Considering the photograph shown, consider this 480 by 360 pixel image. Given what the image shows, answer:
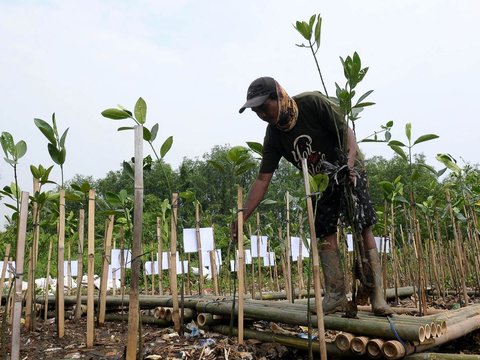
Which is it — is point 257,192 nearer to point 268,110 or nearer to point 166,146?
point 268,110

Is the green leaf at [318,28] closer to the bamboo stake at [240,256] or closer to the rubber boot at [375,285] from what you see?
the bamboo stake at [240,256]

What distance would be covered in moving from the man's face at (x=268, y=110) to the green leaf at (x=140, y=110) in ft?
2.46

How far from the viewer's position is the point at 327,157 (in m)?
3.13

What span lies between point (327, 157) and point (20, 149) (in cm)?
199

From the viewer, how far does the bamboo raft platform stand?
2528 mm

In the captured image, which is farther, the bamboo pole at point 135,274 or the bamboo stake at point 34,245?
the bamboo stake at point 34,245

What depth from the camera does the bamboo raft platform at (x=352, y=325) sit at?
253 centimetres

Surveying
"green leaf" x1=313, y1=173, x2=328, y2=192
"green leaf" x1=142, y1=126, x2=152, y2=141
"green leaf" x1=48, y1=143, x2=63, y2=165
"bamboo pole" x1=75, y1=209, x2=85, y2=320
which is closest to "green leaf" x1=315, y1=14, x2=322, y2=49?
"green leaf" x1=313, y1=173, x2=328, y2=192

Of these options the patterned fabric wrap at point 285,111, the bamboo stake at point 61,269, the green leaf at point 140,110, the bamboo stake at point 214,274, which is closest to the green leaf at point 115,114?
the green leaf at point 140,110

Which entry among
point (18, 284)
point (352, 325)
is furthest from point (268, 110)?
point (18, 284)

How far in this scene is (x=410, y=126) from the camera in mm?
3621

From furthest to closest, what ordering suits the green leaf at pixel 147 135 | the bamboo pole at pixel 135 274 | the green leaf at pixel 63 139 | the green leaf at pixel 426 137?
the green leaf at pixel 426 137
the green leaf at pixel 63 139
the green leaf at pixel 147 135
the bamboo pole at pixel 135 274

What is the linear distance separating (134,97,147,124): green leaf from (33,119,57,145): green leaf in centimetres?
90

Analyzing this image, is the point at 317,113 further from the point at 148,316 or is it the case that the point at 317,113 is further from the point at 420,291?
the point at 148,316
